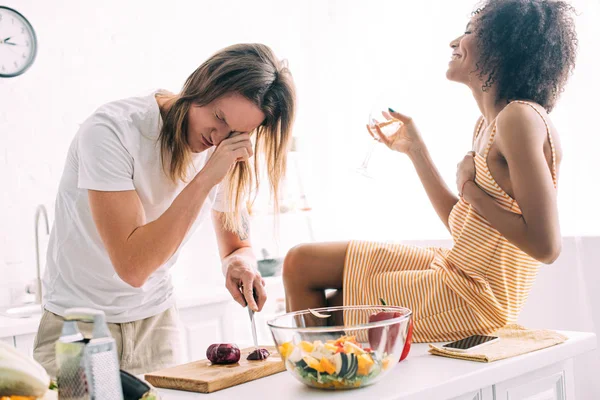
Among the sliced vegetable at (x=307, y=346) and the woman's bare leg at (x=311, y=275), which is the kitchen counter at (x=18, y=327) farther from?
the sliced vegetable at (x=307, y=346)

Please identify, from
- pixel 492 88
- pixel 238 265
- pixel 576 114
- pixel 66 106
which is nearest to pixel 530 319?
pixel 576 114

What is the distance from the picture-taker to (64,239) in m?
1.52

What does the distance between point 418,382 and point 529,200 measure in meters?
0.54

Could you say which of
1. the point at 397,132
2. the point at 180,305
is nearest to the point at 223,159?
the point at 397,132

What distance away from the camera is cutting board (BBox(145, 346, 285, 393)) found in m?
1.04

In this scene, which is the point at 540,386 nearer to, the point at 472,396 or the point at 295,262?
the point at 472,396

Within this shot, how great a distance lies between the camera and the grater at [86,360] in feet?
2.52

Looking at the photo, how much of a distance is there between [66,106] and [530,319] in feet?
7.56

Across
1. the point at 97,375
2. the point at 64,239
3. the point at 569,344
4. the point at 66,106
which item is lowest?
the point at 569,344

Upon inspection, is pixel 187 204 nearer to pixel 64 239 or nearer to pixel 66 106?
pixel 64 239

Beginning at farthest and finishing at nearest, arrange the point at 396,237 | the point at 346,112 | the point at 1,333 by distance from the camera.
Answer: the point at 346,112 → the point at 396,237 → the point at 1,333

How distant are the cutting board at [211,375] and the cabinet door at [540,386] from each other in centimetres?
40

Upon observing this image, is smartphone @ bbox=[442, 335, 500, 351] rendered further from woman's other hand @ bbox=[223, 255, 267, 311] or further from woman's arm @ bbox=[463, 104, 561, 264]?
woman's other hand @ bbox=[223, 255, 267, 311]

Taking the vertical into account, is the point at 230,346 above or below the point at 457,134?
below
